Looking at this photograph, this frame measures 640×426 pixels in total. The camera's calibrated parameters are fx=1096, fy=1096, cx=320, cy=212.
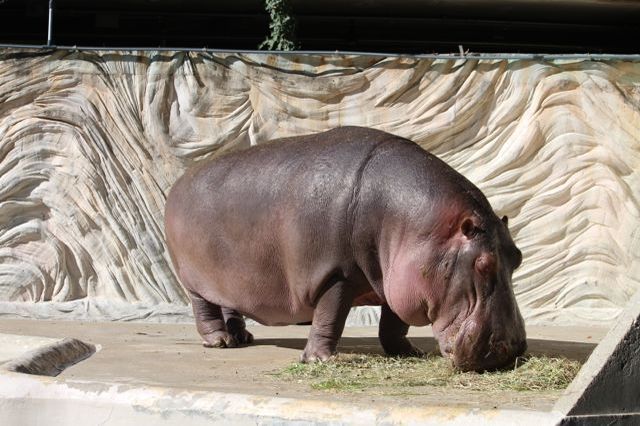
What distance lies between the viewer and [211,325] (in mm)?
7402

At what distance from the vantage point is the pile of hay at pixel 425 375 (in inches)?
204

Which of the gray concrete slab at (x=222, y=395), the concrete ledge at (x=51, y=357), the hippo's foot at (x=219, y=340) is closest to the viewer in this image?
the gray concrete slab at (x=222, y=395)

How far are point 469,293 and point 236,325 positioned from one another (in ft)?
7.89

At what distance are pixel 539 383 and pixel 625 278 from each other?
480cm

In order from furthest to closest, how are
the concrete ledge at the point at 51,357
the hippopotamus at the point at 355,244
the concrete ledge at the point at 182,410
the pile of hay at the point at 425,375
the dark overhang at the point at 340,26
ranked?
the dark overhang at the point at 340,26
the hippopotamus at the point at 355,244
the concrete ledge at the point at 51,357
the pile of hay at the point at 425,375
the concrete ledge at the point at 182,410

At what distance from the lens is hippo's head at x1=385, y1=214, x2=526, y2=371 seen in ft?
18.2

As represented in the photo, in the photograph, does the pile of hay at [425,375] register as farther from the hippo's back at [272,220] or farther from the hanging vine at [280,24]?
the hanging vine at [280,24]

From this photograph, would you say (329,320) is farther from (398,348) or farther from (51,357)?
(51,357)

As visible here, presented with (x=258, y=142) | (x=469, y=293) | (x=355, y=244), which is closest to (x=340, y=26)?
(x=258, y=142)

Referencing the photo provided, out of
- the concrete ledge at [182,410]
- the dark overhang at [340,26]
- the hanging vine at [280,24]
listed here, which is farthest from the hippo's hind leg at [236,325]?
the dark overhang at [340,26]

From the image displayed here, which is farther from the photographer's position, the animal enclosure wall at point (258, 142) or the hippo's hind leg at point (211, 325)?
the animal enclosure wall at point (258, 142)

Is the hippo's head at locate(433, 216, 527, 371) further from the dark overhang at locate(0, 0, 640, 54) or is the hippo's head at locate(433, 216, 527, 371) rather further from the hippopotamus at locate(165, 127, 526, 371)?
the dark overhang at locate(0, 0, 640, 54)

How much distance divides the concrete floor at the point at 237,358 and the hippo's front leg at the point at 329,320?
23cm

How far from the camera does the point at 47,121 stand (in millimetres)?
10219
